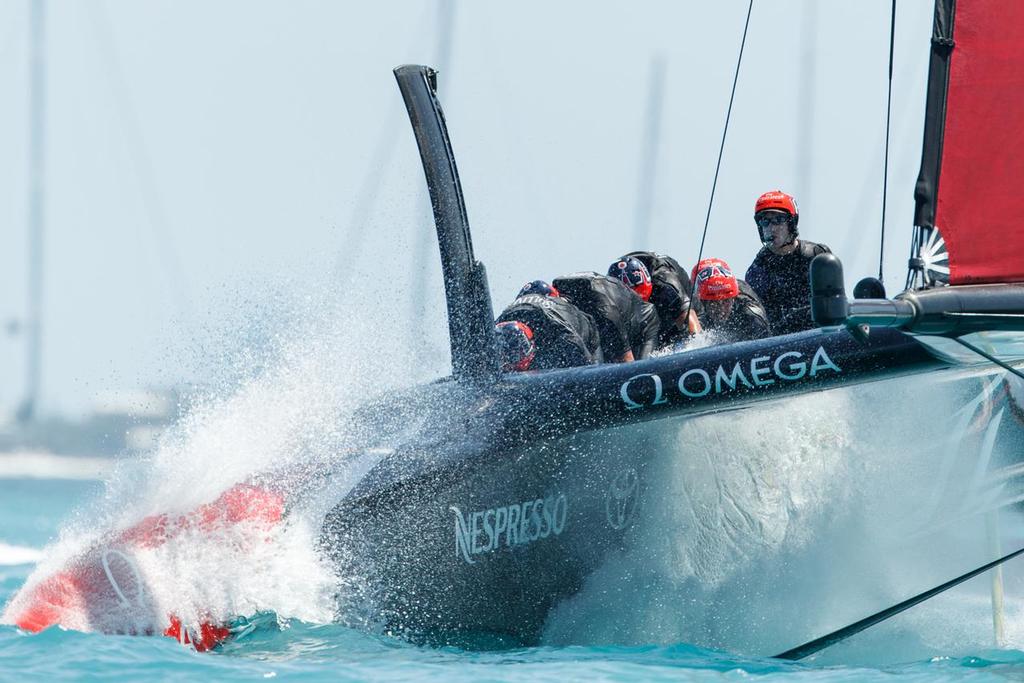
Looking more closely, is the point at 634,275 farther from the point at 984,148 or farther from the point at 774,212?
the point at 984,148

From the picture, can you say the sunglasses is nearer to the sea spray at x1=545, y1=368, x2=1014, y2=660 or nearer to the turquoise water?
the sea spray at x1=545, y1=368, x2=1014, y2=660

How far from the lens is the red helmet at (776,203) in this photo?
20.5 feet

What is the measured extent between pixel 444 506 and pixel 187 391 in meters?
1.48

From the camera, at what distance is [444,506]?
15.7 ft

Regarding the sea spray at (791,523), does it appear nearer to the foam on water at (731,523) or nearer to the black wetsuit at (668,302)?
the foam on water at (731,523)

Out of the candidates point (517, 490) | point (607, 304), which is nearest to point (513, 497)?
point (517, 490)

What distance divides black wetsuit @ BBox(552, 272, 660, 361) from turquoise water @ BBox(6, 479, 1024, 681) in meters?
1.61

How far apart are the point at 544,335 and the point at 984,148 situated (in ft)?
6.05

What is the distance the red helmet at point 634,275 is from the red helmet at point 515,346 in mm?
1245

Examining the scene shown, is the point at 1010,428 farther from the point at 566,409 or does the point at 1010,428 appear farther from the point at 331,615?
the point at 331,615

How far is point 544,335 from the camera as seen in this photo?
5.59 meters

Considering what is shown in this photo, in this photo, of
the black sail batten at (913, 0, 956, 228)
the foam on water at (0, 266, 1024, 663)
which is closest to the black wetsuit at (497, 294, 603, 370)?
the foam on water at (0, 266, 1024, 663)

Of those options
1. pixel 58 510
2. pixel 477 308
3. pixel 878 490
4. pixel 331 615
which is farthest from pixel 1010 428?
pixel 58 510

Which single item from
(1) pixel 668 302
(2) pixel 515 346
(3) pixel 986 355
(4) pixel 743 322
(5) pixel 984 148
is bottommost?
(3) pixel 986 355
